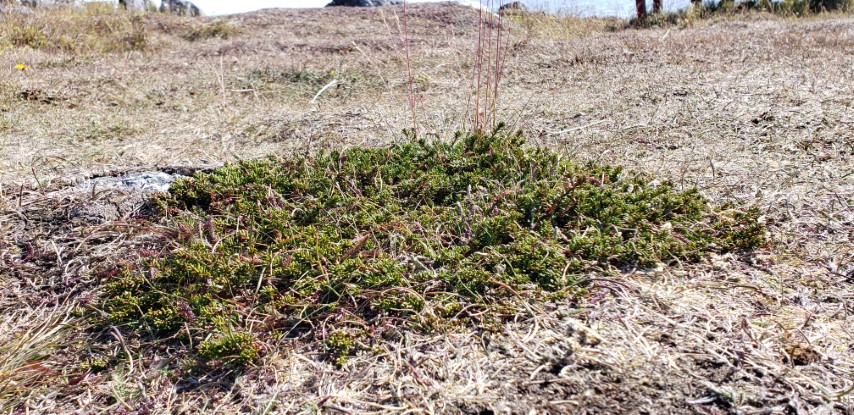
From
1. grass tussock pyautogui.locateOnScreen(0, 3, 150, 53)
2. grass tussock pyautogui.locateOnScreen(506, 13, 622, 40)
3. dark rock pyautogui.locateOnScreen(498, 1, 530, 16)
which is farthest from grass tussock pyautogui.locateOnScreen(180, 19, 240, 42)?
dark rock pyautogui.locateOnScreen(498, 1, 530, 16)

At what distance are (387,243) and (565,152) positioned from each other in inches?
56.6

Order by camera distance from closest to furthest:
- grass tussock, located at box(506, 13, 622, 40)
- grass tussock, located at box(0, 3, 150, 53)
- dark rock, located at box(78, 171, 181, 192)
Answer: dark rock, located at box(78, 171, 181, 192) < grass tussock, located at box(506, 13, 622, 40) < grass tussock, located at box(0, 3, 150, 53)

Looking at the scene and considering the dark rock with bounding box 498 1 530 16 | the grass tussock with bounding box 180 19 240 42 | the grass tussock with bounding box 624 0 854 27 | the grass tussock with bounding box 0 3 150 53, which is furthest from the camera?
the grass tussock with bounding box 624 0 854 27

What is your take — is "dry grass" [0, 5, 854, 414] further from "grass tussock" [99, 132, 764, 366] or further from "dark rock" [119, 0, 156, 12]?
"dark rock" [119, 0, 156, 12]

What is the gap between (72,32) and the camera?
30.4 feet

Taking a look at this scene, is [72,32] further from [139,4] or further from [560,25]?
[560,25]

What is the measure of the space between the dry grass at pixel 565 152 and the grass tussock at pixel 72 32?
1617 millimetres

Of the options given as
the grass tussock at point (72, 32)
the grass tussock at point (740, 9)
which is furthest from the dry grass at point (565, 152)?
the grass tussock at point (740, 9)

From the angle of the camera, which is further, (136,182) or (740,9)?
(740,9)

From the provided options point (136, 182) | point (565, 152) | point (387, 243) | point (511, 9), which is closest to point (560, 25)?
point (511, 9)

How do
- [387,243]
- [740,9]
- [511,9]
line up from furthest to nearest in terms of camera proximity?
[740,9] → [511,9] → [387,243]

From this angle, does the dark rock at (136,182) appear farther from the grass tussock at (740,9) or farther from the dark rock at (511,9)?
the grass tussock at (740,9)

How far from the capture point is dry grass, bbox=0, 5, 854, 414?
2.08 m

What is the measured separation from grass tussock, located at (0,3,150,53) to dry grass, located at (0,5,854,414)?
1617 mm
